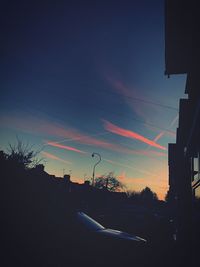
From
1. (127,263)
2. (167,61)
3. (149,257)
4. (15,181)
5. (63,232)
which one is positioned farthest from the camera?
(15,181)

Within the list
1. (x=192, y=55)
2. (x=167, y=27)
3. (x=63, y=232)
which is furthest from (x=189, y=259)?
(x=167, y=27)

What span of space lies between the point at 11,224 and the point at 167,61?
6.00m

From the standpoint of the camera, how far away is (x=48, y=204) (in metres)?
6.21

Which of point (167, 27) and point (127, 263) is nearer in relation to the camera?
point (127, 263)

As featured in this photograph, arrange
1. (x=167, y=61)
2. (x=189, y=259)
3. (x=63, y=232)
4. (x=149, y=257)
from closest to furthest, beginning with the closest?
(x=149, y=257) < (x=63, y=232) < (x=189, y=259) < (x=167, y=61)

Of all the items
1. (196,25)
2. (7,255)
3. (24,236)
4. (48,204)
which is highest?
(196,25)

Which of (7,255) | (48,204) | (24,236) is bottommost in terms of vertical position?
(7,255)

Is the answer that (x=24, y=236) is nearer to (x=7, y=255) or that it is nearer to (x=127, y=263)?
(x=7, y=255)

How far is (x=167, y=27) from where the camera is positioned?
5.50m

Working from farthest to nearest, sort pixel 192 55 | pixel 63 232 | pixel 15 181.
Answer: pixel 15 181 < pixel 192 55 < pixel 63 232

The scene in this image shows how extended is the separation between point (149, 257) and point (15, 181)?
19.5ft

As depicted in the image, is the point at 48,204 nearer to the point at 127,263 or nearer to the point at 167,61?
the point at 127,263

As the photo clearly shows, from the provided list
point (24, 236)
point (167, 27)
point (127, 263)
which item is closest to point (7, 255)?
point (24, 236)

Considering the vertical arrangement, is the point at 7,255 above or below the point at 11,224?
below
